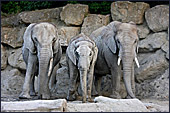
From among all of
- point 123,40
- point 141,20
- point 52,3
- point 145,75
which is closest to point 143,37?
point 141,20

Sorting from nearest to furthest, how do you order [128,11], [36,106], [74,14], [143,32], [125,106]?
[36,106] < [125,106] < [143,32] < [128,11] < [74,14]

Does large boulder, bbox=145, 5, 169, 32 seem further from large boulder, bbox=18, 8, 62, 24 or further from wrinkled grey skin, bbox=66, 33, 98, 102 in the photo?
wrinkled grey skin, bbox=66, 33, 98, 102

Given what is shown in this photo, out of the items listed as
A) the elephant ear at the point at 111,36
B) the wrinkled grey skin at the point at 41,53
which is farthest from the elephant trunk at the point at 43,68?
the elephant ear at the point at 111,36

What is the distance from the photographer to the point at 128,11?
955cm

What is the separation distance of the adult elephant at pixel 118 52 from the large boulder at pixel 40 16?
84.7 inches

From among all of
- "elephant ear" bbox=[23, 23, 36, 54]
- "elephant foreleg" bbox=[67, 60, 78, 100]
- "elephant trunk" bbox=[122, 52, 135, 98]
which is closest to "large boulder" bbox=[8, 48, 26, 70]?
"elephant ear" bbox=[23, 23, 36, 54]

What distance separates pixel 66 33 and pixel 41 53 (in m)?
2.78

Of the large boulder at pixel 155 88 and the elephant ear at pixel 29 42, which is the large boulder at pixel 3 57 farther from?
the large boulder at pixel 155 88

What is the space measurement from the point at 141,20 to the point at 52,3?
2880mm

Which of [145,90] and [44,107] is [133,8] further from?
[44,107]

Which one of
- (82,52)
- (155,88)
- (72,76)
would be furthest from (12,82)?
(155,88)

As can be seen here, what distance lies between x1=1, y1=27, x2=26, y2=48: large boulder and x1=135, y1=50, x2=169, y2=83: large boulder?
Answer: 133 inches

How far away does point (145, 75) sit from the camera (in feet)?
29.3

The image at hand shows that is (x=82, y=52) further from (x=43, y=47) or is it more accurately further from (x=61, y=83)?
(x=61, y=83)
